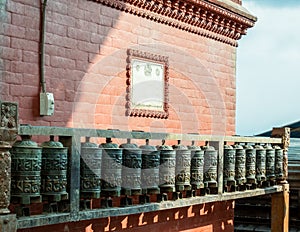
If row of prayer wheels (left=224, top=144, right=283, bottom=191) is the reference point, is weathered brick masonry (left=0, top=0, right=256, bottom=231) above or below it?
above

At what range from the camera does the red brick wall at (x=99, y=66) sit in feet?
21.1

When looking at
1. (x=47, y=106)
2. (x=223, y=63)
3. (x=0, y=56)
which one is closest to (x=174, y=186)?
(x=47, y=106)

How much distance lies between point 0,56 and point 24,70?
1.06ft

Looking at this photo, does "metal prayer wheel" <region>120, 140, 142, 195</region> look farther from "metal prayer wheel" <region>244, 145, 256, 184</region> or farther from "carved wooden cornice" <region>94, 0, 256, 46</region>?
"metal prayer wheel" <region>244, 145, 256, 184</region>

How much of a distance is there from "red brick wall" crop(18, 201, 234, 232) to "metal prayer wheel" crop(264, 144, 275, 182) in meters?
0.86

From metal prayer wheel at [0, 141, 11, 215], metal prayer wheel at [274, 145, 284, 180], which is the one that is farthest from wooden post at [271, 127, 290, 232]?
metal prayer wheel at [0, 141, 11, 215]

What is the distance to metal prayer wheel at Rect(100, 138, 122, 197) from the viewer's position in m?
6.26

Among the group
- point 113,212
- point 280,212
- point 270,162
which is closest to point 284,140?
point 270,162

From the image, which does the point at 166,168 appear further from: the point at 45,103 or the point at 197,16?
the point at 197,16

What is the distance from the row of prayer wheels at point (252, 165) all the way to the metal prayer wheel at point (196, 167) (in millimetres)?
699

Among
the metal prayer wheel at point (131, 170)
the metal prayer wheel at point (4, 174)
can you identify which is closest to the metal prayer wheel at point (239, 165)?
the metal prayer wheel at point (131, 170)

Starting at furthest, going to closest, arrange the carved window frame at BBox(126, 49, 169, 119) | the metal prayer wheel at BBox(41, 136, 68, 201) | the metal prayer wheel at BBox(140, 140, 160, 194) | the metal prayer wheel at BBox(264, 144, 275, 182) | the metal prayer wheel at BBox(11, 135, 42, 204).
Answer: the metal prayer wheel at BBox(264, 144, 275, 182) → the carved window frame at BBox(126, 49, 169, 119) → the metal prayer wheel at BBox(140, 140, 160, 194) → the metal prayer wheel at BBox(41, 136, 68, 201) → the metal prayer wheel at BBox(11, 135, 42, 204)

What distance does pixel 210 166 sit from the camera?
25.9 ft

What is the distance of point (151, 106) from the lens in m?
8.22
